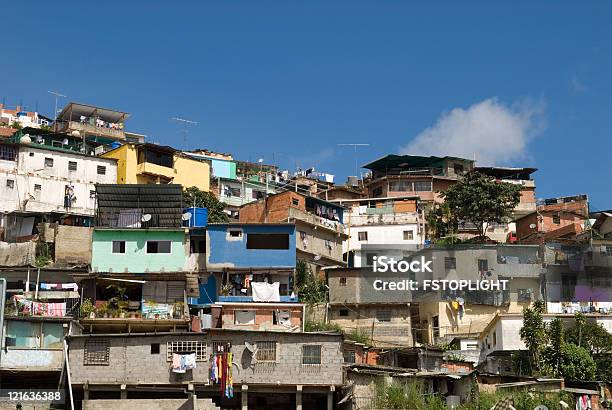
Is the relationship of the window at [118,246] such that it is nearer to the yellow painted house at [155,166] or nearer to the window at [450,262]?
the yellow painted house at [155,166]

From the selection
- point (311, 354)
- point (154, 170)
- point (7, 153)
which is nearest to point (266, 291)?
point (311, 354)

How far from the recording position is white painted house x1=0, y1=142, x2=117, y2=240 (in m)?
54.3

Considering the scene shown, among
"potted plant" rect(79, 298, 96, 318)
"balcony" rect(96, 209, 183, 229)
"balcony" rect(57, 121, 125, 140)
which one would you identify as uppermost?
"balcony" rect(57, 121, 125, 140)

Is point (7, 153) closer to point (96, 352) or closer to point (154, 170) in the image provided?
point (154, 170)

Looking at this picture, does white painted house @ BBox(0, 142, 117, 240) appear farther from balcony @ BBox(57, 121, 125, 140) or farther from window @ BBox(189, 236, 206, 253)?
balcony @ BBox(57, 121, 125, 140)

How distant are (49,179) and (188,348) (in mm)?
24925

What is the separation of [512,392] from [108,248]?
20.7 meters

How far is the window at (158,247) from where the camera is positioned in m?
44.2

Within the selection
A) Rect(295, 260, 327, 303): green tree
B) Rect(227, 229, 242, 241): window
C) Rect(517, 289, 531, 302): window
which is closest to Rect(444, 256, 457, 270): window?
Rect(517, 289, 531, 302): window

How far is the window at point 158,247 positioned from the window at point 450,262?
52.6 ft

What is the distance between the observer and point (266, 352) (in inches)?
1388

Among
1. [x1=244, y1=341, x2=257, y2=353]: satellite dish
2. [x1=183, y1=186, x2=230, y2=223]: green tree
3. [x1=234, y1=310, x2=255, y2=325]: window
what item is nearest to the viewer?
[x1=244, y1=341, x2=257, y2=353]: satellite dish

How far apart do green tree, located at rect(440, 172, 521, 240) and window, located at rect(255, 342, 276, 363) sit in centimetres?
2805

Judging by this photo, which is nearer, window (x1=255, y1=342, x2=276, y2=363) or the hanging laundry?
window (x1=255, y1=342, x2=276, y2=363)
